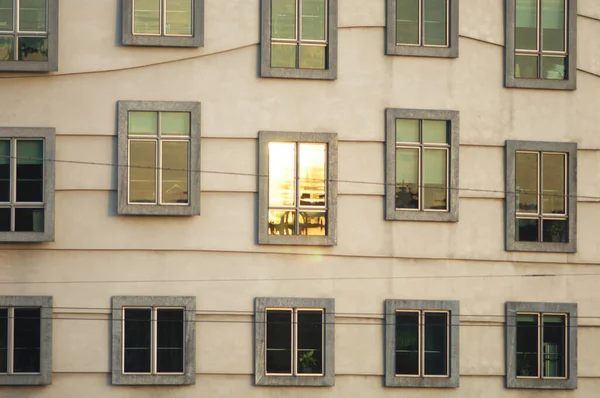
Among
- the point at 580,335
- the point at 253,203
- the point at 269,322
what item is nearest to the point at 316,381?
the point at 269,322

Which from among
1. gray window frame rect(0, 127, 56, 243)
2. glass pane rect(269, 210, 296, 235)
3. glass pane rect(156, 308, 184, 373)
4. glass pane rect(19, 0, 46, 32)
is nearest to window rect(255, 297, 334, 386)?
glass pane rect(269, 210, 296, 235)

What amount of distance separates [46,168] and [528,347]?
9954 mm

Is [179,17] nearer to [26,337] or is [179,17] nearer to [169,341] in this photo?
[169,341]

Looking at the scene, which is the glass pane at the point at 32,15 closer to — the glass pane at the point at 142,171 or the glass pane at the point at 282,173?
the glass pane at the point at 142,171

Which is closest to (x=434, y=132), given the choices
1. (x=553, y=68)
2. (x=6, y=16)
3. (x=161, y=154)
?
(x=553, y=68)

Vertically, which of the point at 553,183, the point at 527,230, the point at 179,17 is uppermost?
the point at 179,17

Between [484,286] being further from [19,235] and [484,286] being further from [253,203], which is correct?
[19,235]

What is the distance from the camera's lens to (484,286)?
27078mm

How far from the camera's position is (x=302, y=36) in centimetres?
2702

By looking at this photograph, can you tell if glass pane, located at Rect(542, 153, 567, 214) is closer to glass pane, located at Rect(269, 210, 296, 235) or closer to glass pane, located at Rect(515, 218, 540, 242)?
glass pane, located at Rect(515, 218, 540, 242)

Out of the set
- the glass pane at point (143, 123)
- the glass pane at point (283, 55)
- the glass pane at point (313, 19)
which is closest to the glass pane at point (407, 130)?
the glass pane at point (313, 19)

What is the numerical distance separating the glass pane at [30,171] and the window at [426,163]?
6.77 m

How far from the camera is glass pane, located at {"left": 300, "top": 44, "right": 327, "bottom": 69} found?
27.0m

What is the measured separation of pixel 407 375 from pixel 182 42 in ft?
25.4
